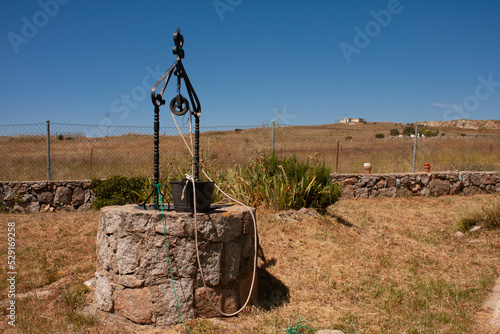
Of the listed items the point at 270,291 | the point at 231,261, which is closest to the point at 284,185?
the point at 270,291

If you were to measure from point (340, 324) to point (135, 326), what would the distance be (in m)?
1.87

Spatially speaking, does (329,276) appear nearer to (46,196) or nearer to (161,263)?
(161,263)

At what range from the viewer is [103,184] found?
7867 mm

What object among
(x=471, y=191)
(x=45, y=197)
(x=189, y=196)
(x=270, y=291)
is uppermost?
(x=189, y=196)

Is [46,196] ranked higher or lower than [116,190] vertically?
lower

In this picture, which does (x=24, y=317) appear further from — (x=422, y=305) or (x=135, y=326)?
(x=422, y=305)

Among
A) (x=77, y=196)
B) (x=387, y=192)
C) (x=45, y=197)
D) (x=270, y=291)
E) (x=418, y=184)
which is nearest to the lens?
(x=270, y=291)

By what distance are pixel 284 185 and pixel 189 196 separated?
335cm

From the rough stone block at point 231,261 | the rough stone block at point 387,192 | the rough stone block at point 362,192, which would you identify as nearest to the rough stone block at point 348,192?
the rough stone block at point 362,192

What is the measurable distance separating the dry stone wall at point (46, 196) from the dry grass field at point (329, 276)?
→ 654 millimetres

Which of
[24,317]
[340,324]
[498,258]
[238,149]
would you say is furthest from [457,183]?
[24,317]

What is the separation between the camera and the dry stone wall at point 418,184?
30.3 ft

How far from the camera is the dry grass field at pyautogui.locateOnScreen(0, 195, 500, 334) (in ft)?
10.8

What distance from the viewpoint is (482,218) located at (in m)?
6.26
